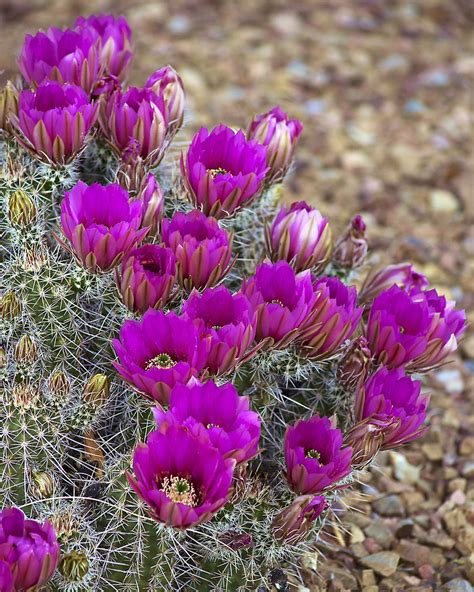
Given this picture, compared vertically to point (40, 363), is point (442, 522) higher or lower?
lower

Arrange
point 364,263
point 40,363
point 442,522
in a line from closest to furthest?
point 40,363, point 364,263, point 442,522

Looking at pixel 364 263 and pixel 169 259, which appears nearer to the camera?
pixel 169 259

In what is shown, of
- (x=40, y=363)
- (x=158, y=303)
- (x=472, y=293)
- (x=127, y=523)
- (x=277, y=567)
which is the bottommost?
(x=472, y=293)

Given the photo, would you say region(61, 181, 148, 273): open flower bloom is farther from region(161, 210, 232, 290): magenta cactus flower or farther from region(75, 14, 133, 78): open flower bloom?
region(75, 14, 133, 78): open flower bloom

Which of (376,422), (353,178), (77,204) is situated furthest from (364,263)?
(353,178)

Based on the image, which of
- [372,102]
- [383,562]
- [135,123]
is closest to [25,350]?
[135,123]

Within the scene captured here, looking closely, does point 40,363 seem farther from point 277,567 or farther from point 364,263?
point 364,263
